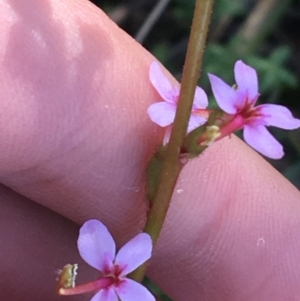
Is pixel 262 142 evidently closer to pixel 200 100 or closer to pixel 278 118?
pixel 278 118

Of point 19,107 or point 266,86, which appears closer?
point 19,107

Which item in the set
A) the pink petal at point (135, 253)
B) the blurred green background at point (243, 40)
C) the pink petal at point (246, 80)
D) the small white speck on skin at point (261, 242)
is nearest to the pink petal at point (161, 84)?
the pink petal at point (246, 80)

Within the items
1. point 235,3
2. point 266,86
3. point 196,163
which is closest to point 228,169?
point 196,163

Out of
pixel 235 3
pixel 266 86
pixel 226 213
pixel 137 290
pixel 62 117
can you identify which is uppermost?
pixel 235 3

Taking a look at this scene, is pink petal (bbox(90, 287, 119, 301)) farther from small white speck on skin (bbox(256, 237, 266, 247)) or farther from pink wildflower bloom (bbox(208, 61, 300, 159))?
small white speck on skin (bbox(256, 237, 266, 247))

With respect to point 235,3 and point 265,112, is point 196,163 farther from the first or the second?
point 235,3

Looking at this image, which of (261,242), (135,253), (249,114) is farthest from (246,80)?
(261,242)
